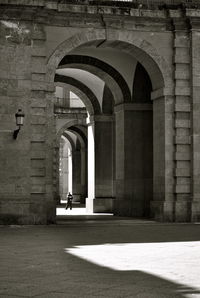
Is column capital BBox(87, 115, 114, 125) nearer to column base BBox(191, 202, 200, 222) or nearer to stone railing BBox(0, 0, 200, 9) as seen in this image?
stone railing BBox(0, 0, 200, 9)

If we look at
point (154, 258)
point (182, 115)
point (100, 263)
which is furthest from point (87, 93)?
point (100, 263)

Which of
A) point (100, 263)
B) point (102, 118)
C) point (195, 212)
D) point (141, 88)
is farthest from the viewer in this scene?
point (102, 118)

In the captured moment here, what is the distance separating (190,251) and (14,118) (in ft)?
34.0

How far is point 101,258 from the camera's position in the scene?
1199 centimetres

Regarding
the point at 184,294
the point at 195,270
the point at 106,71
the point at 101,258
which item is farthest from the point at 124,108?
the point at 184,294

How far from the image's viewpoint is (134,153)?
27000 millimetres

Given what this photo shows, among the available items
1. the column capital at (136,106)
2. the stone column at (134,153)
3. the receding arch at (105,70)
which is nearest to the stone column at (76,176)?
the receding arch at (105,70)

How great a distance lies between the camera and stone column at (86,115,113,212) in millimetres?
30812

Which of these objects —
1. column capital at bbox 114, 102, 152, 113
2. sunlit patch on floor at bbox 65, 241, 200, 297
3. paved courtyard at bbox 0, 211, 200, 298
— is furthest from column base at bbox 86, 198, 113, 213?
sunlit patch on floor at bbox 65, 241, 200, 297

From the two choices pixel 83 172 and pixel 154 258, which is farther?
pixel 83 172

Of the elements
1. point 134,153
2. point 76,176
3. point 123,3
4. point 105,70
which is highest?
point 123,3

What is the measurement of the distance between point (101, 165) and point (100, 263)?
1973 cm

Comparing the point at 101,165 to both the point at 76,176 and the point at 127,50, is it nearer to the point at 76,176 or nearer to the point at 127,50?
the point at 127,50

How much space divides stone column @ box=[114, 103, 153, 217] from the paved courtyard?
733cm
